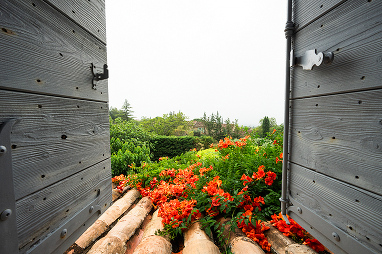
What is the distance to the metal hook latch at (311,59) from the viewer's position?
85 cm

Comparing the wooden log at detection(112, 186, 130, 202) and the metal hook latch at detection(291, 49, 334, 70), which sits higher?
the metal hook latch at detection(291, 49, 334, 70)

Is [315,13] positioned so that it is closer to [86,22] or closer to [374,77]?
[374,77]

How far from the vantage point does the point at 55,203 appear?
882 millimetres

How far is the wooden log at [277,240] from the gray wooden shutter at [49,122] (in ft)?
4.76

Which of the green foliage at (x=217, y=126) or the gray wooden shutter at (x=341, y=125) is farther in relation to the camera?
the green foliage at (x=217, y=126)

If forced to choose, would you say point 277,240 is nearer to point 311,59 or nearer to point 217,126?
point 311,59

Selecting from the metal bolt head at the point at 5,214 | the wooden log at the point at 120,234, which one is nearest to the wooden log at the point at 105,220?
the wooden log at the point at 120,234

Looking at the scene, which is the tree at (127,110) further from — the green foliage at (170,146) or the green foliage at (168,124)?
the green foliage at (170,146)

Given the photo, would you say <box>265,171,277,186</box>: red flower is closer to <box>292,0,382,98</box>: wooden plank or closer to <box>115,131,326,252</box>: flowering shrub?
<box>115,131,326,252</box>: flowering shrub

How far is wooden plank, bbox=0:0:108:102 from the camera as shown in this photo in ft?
2.10

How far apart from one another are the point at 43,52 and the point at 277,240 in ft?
6.64

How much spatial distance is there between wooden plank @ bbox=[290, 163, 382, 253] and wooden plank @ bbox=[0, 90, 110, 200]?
140 centimetres

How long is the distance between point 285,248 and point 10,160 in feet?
5.79

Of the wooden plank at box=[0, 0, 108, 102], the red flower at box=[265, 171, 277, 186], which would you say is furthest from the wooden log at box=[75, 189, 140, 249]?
the red flower at box=[265, 171, 277, 186]
